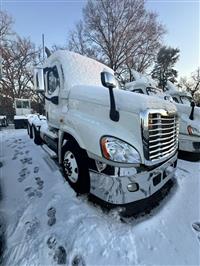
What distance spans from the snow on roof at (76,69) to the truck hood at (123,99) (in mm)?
548

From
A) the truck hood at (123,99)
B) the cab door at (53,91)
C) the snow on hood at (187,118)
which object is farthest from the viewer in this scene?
the snow on hood at (187,118)

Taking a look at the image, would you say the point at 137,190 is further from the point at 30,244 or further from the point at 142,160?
the point at 30,244

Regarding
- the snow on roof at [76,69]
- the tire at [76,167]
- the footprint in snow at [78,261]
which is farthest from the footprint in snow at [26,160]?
the footprint in snow at [78,261]

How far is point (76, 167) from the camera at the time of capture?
2.99 m

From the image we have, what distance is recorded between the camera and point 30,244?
7.27 feet

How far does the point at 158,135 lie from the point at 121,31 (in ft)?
72.1

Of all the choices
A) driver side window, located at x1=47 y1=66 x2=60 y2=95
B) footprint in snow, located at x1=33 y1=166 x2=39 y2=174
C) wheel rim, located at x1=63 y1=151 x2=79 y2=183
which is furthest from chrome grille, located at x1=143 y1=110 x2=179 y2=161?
footprint in snow, located at x1=33 y1=166 x2=39 y2=174

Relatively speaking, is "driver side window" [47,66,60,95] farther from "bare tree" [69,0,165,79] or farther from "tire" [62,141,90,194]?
"bare tree" [69,0,165,79]

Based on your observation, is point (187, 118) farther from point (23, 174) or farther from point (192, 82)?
point (192, 82)

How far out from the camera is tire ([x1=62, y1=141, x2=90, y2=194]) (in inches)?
111

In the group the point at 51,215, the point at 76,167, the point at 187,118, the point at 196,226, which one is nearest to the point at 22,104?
the point at 187,118

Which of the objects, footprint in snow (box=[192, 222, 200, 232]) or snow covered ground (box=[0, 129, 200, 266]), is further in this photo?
footprint in snow (box=[192, 222, 200, 232])

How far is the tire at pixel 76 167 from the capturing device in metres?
2.83

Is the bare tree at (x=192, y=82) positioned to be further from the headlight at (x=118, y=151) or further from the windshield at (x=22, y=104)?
the headlight at (x=118, y=151)
